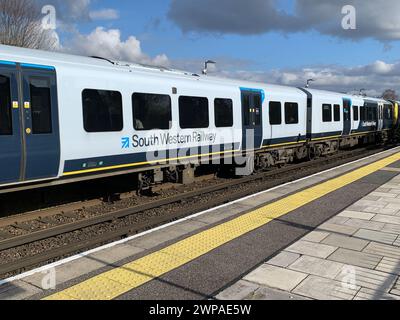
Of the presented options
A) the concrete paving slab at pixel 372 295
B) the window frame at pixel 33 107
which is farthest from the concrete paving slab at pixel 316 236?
the window frame at pixel 33 107

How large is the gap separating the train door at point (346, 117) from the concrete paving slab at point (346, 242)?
16081 millimetres

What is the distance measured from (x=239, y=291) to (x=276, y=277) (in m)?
0.57

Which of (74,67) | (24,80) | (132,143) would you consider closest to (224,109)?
(132,143)

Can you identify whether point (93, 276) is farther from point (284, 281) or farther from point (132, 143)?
point (132, 143)

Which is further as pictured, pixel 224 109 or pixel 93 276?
pixel 224 109

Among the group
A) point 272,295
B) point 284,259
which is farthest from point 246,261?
point 272,295

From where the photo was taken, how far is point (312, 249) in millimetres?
5656

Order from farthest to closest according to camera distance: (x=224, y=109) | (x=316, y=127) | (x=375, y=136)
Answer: (x=375, y=136)
(x=316, y=127)
(x=224, y=109)

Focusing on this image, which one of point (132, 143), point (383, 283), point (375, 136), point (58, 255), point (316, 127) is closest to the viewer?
point (383, 283)

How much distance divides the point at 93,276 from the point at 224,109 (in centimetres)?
785

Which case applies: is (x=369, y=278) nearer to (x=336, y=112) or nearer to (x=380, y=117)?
(x=336, y=112)

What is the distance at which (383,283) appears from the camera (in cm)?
455

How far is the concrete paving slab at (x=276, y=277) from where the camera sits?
4488mm

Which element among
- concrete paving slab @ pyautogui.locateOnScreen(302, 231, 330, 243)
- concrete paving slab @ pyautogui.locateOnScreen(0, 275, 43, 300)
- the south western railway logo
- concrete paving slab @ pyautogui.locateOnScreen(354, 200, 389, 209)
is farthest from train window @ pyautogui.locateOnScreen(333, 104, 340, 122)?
concrete paving slab @ pyautogui.locateOnScreen(0, 275, 43, 300)
